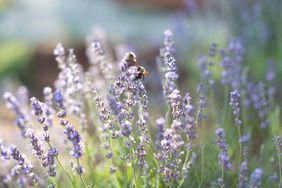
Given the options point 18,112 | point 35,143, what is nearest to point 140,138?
point 35,143

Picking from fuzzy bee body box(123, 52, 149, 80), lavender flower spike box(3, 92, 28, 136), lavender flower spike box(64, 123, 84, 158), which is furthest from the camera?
lavender flower spike box(3, 92, 28, 136)

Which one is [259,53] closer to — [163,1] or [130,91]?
[130,91]

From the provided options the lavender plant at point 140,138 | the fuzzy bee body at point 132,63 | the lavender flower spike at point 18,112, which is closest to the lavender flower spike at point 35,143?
the lavender plant at point 140,138

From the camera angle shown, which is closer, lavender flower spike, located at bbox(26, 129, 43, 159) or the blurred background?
lavender flower spike, located at bbox(26, 129, 43, 159)

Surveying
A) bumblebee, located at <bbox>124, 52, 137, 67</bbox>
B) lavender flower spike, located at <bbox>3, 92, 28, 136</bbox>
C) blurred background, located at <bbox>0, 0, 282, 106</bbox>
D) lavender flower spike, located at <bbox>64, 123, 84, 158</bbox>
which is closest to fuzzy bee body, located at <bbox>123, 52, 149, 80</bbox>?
bumblebee, located at <bbox>124, 52, 137, 67</bbox>

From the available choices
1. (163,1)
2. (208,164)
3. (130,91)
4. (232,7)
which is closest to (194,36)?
(232,7)

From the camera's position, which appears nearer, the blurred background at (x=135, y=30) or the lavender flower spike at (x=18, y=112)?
the lavender flower spike at (x=18, y=112)

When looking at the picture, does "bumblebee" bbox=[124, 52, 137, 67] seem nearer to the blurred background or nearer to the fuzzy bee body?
the fuzzy bee body

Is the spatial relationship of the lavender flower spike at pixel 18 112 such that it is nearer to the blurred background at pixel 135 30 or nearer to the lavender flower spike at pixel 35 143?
the lavender flower spike at pixel 35 143
